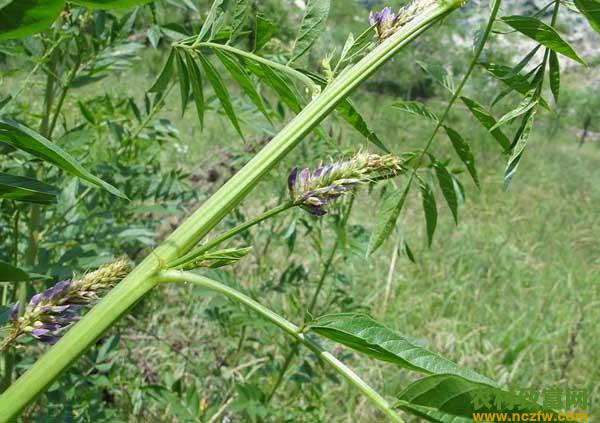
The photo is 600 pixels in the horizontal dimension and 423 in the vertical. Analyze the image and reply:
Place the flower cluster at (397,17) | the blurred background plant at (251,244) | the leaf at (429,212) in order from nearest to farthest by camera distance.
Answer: the flower cluster at (397,17) < the leaf at (429,212) < the blurred background plant at (251,244)

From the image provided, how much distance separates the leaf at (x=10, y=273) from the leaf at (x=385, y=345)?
18 cm

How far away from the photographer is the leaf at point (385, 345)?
13.4 inches

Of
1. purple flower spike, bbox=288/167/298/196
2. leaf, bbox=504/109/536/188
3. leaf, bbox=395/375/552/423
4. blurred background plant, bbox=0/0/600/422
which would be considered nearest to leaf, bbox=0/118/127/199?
blurred background plant, bbox=0/0/600/422

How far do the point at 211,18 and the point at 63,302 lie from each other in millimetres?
264

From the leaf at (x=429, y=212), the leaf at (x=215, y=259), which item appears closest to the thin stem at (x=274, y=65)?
the leaf at (x=215, y=259)

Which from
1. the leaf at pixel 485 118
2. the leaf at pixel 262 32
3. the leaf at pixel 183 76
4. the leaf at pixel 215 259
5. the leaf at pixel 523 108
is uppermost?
the leaf at pixel 262 32

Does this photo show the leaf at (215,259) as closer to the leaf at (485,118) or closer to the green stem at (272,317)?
the green stem at (272,317)

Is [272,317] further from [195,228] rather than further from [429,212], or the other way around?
[429,212]

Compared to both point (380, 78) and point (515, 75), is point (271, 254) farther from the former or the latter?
point (380, 78)

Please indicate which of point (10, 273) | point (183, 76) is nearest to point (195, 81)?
point (183, 76)

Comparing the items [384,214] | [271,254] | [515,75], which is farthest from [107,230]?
[271,254]

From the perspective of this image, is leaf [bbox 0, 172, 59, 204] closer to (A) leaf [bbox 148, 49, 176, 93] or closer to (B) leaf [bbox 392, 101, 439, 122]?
(A) leaf [bbox 148, 49, 176, 93]

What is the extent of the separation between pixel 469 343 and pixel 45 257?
1.66 m

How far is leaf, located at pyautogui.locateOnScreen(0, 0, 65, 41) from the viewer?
0.28 m
